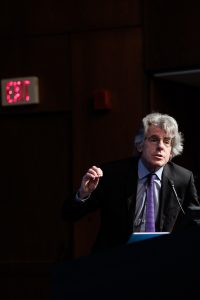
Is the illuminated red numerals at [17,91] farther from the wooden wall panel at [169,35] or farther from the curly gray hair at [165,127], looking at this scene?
the curly gray hair at [165,127]

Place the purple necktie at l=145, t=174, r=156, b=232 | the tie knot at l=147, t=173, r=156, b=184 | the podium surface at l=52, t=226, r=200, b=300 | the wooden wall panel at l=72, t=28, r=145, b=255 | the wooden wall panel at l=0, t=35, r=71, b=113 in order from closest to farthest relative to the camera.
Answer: the podium surface at l=52, t=226, r=200, b=300 < the purple necktie at l=145, t=174, r=156, b=232 < the tie knot at l=147, t=173, r=156, b=184 < the wooden wall panel at l=72, t=28, r=145, b=255 < the wooden wall panel at l=0, t=35, r=71, b=113

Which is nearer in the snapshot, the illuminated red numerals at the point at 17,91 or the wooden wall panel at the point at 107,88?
the wooden wall panel at the point at 107,88

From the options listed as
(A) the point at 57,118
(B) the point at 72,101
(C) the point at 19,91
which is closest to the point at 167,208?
(B) the point at 72,101

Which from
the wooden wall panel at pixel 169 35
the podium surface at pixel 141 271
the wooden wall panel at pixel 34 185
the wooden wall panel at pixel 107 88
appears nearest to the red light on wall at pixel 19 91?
the wooden wall panel at pixel 34 185

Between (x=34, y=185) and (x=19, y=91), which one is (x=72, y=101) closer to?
(x=19, y=91)

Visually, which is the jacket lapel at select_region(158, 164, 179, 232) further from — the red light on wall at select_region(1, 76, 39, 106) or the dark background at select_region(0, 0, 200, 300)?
the red light on wall at select_region(1, 76, 39, 106)

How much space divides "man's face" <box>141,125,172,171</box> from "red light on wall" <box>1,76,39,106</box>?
2.76 metres

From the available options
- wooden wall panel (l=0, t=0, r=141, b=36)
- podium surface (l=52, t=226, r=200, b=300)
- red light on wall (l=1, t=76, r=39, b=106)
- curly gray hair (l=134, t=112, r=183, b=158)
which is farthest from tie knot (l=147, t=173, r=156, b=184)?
red light on wall (l=1, t=76, r=39, b=106)

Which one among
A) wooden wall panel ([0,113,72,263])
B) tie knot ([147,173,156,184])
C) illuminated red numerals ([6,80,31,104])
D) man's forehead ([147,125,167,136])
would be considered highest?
illuminated red numerals ([6,80,31,104])

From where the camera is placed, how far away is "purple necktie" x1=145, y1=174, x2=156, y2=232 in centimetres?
412

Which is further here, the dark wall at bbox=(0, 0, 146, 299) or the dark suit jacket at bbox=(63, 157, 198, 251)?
the dark wall at bbox=(0, 0, 146, 299)

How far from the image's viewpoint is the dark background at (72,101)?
6.76 meters

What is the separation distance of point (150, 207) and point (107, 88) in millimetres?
2775

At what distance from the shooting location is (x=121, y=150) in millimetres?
6828
